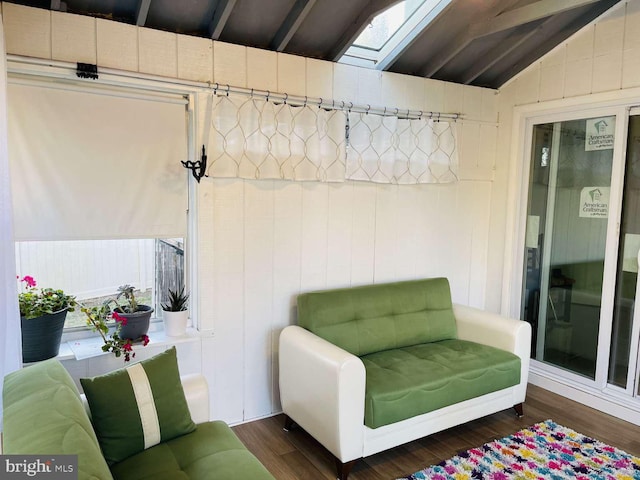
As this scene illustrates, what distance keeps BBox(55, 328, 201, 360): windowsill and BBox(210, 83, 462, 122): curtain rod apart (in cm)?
139

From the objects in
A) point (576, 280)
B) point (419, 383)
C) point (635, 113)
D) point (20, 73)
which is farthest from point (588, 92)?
point (20, 73)

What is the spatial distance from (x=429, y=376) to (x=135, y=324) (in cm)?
162

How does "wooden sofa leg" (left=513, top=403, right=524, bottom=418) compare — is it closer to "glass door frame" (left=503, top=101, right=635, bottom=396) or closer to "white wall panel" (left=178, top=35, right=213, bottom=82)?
"glass door frame" (left=503, top=101, right=635, bottom=396)

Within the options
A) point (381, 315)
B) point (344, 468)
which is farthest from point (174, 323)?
point (381, 315)

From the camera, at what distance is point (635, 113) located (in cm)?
311

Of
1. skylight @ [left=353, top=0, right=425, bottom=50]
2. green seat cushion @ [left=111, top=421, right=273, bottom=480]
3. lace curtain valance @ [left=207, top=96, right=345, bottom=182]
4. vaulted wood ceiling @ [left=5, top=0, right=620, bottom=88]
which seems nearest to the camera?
green seat cushion @ [left=111, top=421, right=273, bottom=480]

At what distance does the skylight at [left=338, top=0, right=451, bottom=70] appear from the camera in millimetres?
2969

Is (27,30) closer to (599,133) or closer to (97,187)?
(97,187)

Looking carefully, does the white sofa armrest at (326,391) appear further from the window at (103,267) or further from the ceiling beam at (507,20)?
the ceiling beam at (507,20)

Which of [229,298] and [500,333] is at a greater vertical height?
[229,298]

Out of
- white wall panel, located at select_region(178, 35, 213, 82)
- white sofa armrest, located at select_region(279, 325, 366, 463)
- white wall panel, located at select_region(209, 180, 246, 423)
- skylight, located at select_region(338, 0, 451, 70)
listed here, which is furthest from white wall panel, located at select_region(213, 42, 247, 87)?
white sofa armrest, located at select_region(279, 325, 366, 463)

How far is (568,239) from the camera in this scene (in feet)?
11.7

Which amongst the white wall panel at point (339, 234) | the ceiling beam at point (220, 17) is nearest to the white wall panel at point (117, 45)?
the ceiling beam at point (220, 17)

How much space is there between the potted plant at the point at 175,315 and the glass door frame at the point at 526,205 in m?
2.64
